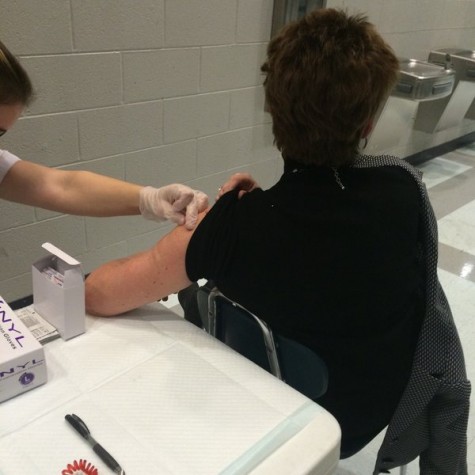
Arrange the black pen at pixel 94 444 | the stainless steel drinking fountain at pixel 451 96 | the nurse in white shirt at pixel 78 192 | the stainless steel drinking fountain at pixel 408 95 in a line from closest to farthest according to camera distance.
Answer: the black pen at pixel 94 444
the nurse in white shirt at pixel 78 192
the stainless steel drinking fountain at pixel 408 95
the stainless steel drinking fountain at pixel 451 96

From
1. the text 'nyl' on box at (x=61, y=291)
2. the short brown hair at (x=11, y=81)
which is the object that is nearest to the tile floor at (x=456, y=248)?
the text 'nyl' on box at (x=61, y=291)

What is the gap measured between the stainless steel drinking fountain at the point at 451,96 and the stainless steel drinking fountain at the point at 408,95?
225 mm

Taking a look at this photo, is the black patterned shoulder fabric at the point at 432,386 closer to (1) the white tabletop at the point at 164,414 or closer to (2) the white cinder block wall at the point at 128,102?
(1) the white tabletop at the point at 164,414

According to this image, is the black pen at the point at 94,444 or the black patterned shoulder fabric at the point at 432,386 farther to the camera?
the black patterned shoulder fabric at the point at 432,386

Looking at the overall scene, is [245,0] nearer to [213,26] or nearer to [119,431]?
[213,26]

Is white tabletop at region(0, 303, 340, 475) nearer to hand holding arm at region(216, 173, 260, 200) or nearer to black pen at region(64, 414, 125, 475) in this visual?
black pen at region(64, 414, 125, 475)

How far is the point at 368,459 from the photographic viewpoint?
1547 millimetres

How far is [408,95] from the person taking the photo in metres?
3.07

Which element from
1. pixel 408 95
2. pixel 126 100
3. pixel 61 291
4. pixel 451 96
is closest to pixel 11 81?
pixel 61 291

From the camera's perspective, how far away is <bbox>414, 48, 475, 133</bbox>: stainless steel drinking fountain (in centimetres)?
348

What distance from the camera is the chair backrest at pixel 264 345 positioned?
96 centimetres

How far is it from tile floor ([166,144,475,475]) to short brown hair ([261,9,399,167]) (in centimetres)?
108

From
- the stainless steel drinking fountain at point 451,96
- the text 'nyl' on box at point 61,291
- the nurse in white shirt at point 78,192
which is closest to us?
the text 'nyl' on box at point 61,291

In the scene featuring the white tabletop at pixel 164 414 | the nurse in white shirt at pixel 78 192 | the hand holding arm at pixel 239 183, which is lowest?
the white tabletop at pixel 164 414
